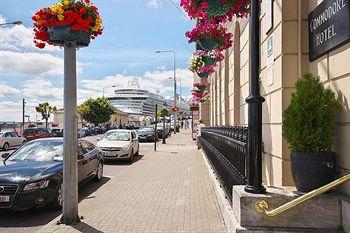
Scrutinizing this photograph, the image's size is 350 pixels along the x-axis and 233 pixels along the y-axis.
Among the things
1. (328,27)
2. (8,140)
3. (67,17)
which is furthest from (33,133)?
(328,27)

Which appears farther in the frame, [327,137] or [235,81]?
[235,81]

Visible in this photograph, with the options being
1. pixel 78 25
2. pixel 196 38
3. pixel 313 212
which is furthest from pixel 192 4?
pixel 313 212

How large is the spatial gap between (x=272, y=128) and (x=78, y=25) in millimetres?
3323

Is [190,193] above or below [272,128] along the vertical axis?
below

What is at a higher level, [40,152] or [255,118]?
[255,118]

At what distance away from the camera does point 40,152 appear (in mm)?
9180

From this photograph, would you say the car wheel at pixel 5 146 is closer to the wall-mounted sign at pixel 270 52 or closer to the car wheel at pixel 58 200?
the car wheel at pixel 58 200

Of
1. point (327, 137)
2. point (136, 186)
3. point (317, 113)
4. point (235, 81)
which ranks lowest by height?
point (136, 186)

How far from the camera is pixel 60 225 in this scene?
6176 mm

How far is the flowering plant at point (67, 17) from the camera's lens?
19.2ft

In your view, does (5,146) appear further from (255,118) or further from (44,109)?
(44,109)

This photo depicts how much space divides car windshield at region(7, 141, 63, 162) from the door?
1.84 ft

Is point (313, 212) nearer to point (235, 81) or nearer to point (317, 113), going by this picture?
point (317, 113)

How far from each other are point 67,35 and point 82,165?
4.56m
